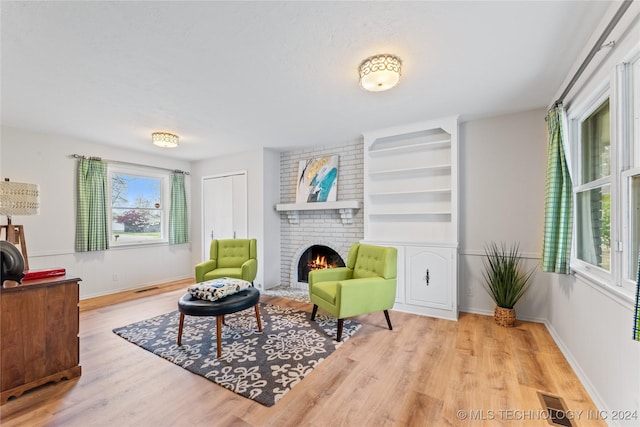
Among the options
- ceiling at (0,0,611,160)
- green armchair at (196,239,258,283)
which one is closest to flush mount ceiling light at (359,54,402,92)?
ceiling at (0,0,611,160)

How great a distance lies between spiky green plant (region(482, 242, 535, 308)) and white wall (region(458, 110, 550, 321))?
66 mm

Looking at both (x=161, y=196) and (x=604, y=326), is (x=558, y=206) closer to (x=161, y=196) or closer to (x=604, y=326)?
(x=604, y=326)

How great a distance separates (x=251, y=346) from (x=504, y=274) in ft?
9.27

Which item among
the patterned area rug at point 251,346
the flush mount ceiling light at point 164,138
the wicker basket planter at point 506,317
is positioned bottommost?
the patterned area rug at point 251,346

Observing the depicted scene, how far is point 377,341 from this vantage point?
265 cm

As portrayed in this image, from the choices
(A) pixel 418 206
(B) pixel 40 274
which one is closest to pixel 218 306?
(B) pixel 40 274

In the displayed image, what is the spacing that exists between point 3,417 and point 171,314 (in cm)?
174

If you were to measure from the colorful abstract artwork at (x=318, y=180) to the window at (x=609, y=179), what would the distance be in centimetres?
281

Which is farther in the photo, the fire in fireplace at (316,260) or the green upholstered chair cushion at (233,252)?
the fire in fireplace at (316,260)

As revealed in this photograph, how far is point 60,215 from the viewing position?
388cm

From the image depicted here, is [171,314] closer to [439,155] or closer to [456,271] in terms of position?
[456,271]

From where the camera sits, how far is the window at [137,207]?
15.1 feet

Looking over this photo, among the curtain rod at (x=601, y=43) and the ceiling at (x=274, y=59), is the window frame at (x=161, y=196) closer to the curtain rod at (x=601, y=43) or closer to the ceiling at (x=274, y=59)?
the ceiling at (x=274, y=59)

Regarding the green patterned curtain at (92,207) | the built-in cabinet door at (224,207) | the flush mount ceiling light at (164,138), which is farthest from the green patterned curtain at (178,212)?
the flush mount ceiling light at (164,138)
